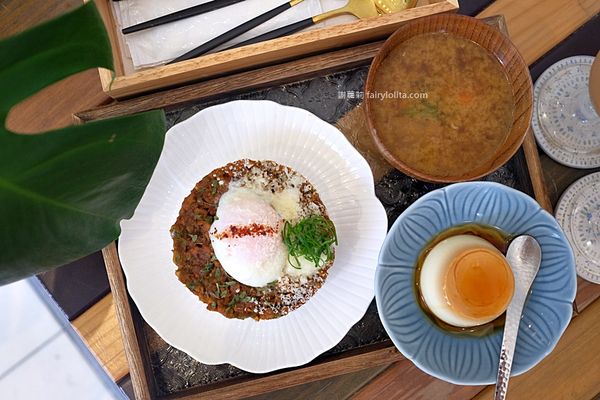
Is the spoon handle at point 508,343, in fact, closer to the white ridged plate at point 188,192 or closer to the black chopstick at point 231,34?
the white ridged plate at point 188,192

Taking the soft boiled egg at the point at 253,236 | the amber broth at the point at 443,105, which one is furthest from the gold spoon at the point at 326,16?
the soft boiled egg at the point at 253,236

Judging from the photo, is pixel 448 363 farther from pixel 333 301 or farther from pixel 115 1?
pixel 115 1

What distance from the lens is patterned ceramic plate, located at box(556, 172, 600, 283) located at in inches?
48.9

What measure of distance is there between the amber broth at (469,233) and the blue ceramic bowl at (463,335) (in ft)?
0.04

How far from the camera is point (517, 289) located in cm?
102

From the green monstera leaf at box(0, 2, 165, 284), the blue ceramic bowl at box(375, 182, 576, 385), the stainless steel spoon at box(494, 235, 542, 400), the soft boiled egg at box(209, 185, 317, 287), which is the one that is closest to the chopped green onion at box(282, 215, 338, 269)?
the soft boiled egg at box(209, 185, 317, 287)

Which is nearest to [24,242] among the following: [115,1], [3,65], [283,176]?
[3,65]

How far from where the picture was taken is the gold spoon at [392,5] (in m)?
1.20

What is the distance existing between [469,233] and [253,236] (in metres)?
0.42

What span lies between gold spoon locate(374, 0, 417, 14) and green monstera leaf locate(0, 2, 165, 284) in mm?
688

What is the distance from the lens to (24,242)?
26.1 inches

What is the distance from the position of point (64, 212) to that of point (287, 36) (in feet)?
1.96

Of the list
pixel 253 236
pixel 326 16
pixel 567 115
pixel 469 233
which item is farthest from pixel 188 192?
pixel 567 115

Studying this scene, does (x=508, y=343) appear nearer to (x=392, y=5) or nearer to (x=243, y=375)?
(x=243, y=375)
